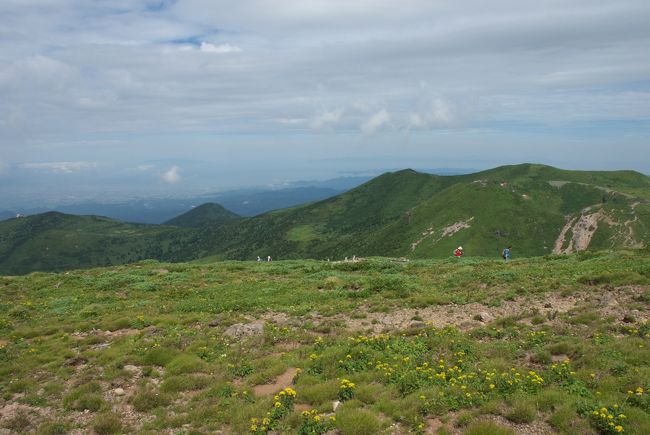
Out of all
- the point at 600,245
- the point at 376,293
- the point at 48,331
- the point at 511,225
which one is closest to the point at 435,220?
the point at 511,225

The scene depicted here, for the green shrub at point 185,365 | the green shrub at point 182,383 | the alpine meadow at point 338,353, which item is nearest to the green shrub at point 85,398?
the alpine meadow at point 338,353

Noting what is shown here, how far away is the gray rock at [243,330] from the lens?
741 inches

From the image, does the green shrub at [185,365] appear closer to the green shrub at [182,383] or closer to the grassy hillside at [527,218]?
the green shrub at [182,383]

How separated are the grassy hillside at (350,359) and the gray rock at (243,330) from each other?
10 centimetres

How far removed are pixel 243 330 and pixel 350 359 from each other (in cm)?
655

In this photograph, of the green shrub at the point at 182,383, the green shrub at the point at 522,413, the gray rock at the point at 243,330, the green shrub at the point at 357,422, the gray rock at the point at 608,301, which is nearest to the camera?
the green shrub at the point at 357,422

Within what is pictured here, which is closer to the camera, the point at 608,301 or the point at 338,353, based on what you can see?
the point at 338,353

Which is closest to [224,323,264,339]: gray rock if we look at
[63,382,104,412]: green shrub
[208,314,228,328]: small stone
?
[208,314,228,328]: small stone

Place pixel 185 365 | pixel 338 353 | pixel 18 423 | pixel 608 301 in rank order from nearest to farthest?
pixel 18 423, pixel 338 353, pixel 185 365, pixel 608 301

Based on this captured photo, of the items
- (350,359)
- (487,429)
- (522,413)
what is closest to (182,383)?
(350,359)

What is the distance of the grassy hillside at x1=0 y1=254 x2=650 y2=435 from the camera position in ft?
36.4

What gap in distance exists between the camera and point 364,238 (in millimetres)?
197000

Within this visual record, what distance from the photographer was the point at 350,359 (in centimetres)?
1469

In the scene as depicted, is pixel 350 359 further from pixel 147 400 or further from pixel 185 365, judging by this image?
pixel 147 400
